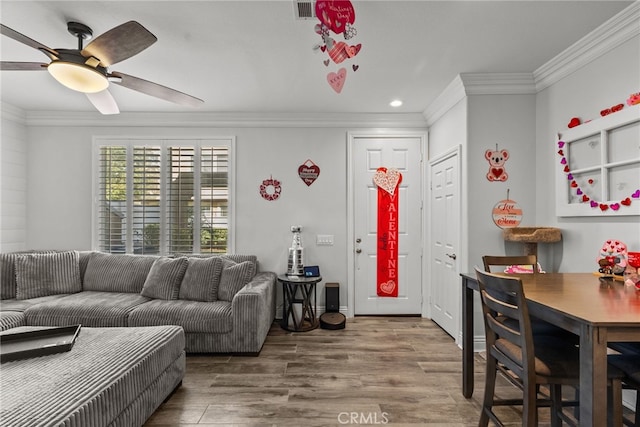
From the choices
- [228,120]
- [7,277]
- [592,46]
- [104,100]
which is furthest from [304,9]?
[7,277]

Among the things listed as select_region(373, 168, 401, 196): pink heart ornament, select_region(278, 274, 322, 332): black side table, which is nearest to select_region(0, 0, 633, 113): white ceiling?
select_region(373, 168, 401, 196): pink heart ornament

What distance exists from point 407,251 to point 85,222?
4.10 m

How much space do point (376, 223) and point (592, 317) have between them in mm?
2969

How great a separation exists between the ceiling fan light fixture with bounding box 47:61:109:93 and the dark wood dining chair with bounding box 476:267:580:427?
8.74 feet

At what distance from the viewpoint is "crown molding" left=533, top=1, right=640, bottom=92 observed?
2.15 meters

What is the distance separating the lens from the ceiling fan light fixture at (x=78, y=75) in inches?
81.3

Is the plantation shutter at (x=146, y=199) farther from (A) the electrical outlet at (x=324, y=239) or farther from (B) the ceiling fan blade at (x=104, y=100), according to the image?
(A) the electrical outlet at (x=324, y=239)

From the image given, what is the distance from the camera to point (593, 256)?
250cm

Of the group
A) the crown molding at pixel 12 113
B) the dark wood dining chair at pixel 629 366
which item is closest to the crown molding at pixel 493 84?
the dark wood dining chair at pixel 629 366

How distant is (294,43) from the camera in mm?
2510

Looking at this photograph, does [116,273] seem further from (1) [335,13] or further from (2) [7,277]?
(1) [335,13]

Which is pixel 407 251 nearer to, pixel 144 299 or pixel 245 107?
pixel 245 107

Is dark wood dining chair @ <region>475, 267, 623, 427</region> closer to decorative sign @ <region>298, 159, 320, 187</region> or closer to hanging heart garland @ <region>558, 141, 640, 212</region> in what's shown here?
hanging heart garland @ <region>558, 141, 640, 212</region>

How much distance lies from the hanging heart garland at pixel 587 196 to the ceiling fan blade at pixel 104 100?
12.2 feet
